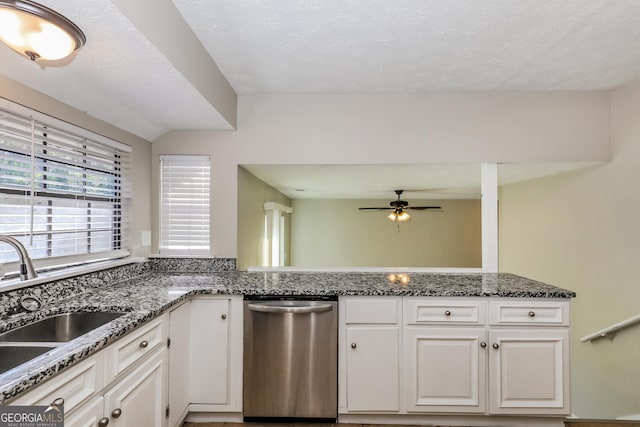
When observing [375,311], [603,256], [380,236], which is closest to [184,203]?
[375,311]

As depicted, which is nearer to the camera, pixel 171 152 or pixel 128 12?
pixel 128 12

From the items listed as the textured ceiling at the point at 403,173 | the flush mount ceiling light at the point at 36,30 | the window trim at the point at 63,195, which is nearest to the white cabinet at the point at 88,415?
the window trim at the point at 63,195

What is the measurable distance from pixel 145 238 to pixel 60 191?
0.84 m

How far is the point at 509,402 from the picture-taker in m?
2.05

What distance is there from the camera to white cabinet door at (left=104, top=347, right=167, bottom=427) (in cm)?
134

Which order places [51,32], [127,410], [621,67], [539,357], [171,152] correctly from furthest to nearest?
[171,152] → [621,67] → [539,357] → [127,410] → [51,32]

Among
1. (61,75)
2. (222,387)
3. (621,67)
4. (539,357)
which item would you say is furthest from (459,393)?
(61,75)

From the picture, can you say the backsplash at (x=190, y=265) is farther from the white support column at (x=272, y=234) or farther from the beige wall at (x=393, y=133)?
the white support column at (x=272, y=234)

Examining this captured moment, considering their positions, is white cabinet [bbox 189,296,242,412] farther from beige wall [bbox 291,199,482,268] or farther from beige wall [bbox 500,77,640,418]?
beige wall [bbox 291,199,482,268]

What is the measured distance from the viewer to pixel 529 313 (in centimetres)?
205

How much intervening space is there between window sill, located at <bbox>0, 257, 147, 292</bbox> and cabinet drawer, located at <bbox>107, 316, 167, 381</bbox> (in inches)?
16.5

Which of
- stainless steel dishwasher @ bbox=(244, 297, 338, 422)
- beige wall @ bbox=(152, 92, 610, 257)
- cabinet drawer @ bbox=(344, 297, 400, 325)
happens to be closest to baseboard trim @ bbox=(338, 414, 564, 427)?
stainless steel dishwasher @ bbox=(244, 297, 338, 422)

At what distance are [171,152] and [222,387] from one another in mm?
1761

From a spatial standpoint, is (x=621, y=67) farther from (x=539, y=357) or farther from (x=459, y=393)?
(x=459, y=393)
